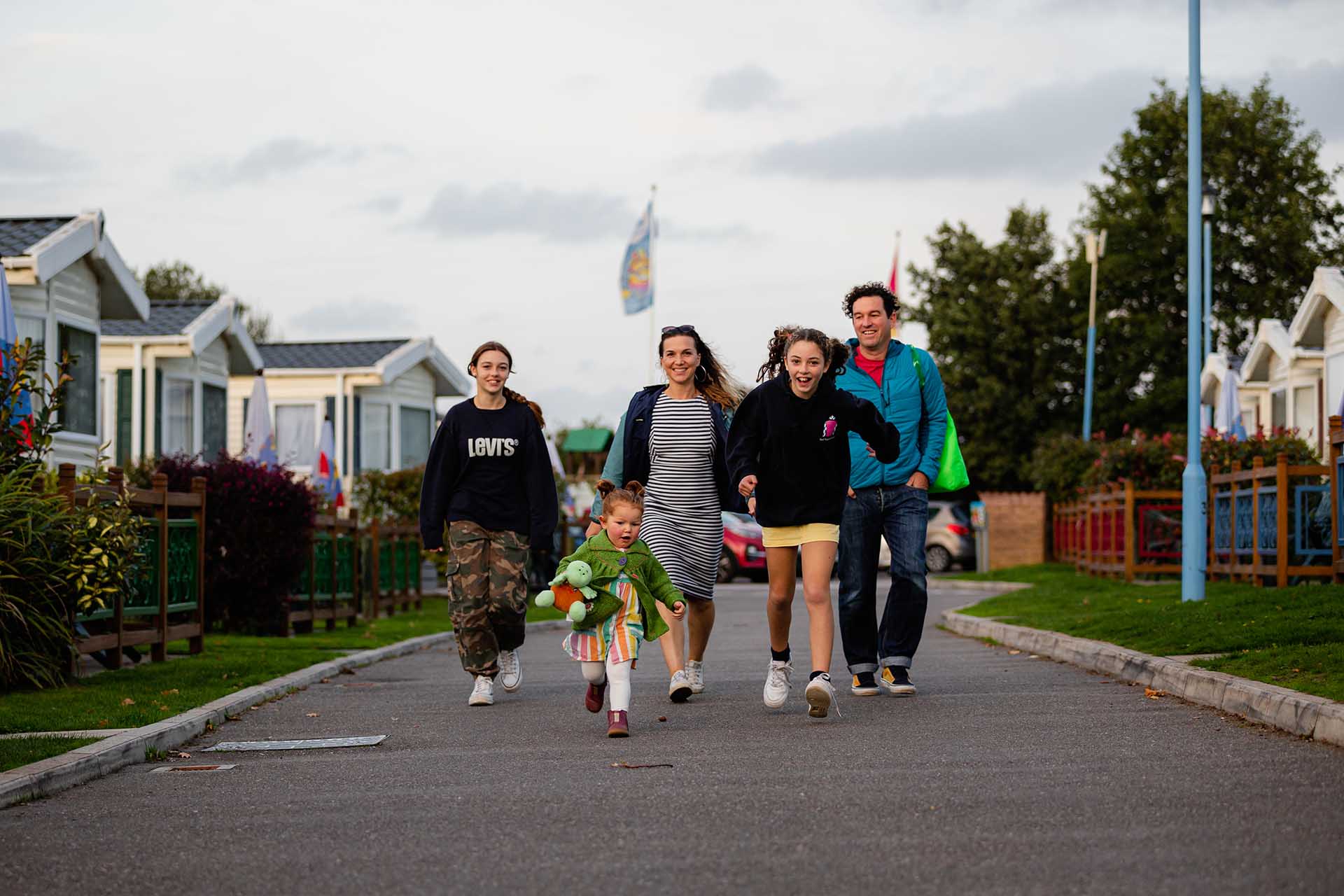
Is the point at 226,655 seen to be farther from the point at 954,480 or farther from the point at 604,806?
the point at 604,806

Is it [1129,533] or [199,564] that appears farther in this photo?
[1129,533]

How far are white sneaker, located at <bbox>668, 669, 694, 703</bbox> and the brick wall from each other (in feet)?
104

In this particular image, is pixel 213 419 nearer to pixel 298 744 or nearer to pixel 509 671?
pixel 509 671

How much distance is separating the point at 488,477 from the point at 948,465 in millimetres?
2621

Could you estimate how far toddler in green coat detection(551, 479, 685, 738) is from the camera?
8.02m

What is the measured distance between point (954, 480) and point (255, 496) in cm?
852

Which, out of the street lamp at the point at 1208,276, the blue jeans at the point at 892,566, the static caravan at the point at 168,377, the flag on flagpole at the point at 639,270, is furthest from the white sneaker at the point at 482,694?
the flag on flagpole at the point at 639,270

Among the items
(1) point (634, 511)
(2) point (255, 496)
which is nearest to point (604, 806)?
(1) point (634, 511)

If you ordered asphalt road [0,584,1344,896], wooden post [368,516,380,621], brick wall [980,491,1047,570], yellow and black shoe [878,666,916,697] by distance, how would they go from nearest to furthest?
1. asphalt road [0,584,1344,896]
2. yellow and black shoe [878,666,916,697]
3. wooden post [368,516,380,621]
4. brick wall [980,491,1047,570]

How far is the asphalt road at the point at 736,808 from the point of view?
4.70 meters

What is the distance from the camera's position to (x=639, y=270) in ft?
142

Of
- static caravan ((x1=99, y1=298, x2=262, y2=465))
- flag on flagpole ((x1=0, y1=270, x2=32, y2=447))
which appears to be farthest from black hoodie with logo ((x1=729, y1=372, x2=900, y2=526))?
static caravan ((x1=99, y1=298, x2=262, y2=465))

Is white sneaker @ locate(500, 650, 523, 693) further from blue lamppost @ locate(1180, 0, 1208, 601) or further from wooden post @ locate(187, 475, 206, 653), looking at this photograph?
blue lamppost @ locate(1180, 0, 1208, 601)

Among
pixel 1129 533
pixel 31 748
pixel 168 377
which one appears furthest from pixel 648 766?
pixel 168 377
